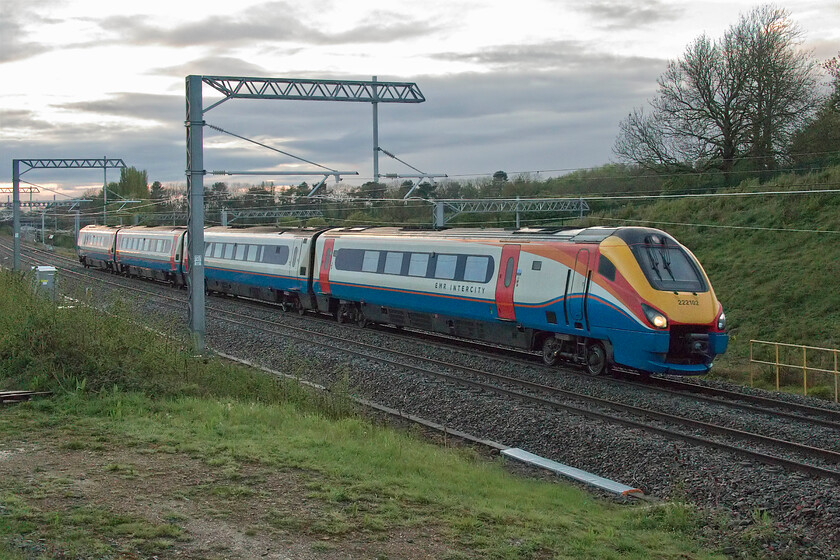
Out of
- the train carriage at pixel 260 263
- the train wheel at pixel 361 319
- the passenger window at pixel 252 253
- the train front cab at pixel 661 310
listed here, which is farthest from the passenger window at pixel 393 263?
the passenger window at pixel 252 253

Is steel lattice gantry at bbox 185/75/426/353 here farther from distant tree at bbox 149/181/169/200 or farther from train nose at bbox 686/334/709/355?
distant tree at bbox 149/181/169/200

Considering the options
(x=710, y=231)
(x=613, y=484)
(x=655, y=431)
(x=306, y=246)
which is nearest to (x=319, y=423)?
(x=613, y=484)

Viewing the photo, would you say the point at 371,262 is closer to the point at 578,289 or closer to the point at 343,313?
the point at 343,313

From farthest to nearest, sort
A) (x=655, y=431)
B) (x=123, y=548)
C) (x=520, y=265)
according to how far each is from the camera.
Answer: (x=520, y=265) < (x=655, y=431) < (x=123, y=548)

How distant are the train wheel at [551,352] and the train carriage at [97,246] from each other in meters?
39.5

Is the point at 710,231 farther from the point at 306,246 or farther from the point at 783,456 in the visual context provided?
the point at 783,456

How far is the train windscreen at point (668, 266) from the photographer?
1484 cm

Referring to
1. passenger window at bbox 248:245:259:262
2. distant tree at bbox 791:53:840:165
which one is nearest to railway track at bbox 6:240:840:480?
passenger window at bbox 248:245:259:262

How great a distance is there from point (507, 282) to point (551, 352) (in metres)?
1.83

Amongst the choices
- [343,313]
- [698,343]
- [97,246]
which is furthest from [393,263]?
[97,246]

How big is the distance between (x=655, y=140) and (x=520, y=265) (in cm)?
3048

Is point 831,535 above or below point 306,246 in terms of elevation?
below

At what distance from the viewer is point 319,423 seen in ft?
35.9

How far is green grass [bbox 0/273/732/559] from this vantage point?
6645 mm
